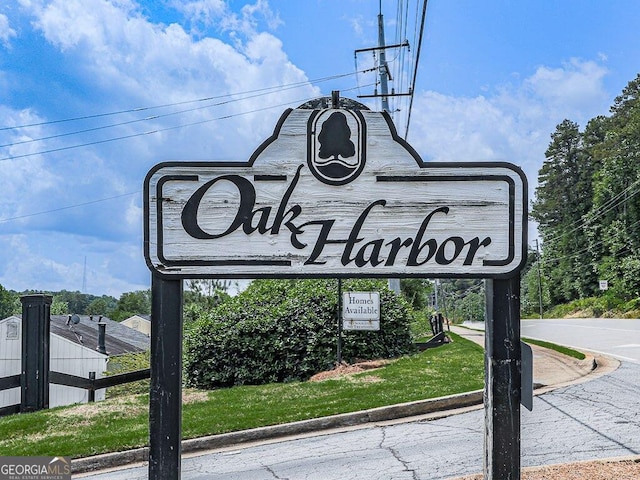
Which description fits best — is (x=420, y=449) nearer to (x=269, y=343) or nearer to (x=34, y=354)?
(x=34, y=354)

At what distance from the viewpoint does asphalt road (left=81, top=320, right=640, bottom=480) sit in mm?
5812

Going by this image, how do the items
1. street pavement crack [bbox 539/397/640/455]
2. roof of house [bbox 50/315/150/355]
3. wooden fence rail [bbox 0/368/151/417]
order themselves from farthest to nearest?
roof of house [bbox 50/315/150/355] < wooden fence rail [bbox 0/368/151/417] < street pavement crack [bbox 539/397/640/455]

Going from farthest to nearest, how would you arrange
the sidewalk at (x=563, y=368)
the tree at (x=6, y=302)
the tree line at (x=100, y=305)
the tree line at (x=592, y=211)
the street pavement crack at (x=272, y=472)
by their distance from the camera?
the tree at (x=6, y=302) → the tree line at (x=100, y=305) → the tree line at (x=592, y=211) → the sidewalk at (x=563, y=368) → the street pavement crack at (x=272, y=472)

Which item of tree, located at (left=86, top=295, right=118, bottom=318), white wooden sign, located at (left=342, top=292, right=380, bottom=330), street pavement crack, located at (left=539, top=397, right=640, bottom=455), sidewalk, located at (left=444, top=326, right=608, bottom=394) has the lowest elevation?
tree, located at (left=86, top=295, right=118, bottom=318)

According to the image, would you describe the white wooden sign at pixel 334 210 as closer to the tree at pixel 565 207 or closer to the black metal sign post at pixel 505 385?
the black metal sign post at pixel 505 385

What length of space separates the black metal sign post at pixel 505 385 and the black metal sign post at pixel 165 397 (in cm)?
161

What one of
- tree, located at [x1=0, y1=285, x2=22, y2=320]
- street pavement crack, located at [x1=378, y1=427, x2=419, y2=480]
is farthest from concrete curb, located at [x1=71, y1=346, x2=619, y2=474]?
tree, located at [x1=0, y1=285, x2=22, y2=320]

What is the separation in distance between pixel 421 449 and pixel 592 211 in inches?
2386

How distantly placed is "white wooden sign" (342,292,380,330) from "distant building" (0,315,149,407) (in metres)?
5.54

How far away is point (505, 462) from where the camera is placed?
10.3 ft

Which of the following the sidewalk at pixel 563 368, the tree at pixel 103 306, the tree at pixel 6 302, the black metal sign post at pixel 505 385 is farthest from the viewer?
the tree at pixel 103 306

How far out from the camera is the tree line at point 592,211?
52.8m

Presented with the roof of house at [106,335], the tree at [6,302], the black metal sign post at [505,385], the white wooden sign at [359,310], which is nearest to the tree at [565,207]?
the roof of house at [106,335]

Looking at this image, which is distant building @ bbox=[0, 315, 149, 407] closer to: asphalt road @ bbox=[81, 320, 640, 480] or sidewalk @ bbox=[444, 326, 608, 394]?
asphalt road @ bbox=[81, 320, 640, 480]
